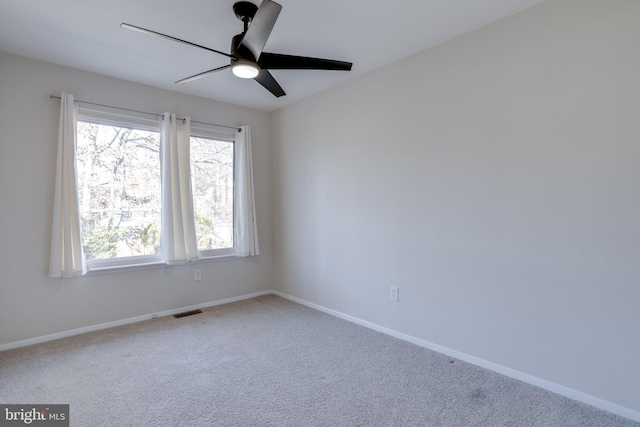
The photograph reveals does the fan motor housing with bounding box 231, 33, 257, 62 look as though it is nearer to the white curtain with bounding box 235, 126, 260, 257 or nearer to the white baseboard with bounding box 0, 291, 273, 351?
the white curtain with bounding box 235, 126, 260, 257

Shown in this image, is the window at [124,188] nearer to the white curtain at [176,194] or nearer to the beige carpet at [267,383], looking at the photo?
the white curtain at [176,194]

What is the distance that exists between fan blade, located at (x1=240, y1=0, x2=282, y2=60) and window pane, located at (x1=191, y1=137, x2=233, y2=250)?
2.09 m

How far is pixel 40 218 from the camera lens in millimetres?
2861

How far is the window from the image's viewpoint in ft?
10.3

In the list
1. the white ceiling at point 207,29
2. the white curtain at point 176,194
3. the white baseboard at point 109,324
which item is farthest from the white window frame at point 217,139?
the white ceiling at point 207,29

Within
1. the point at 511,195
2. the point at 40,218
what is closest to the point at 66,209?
the point at 40,218

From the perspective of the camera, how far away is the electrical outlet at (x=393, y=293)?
2.96m

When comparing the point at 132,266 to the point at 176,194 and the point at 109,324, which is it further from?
the point at 176,194

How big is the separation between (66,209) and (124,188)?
0.56 metres

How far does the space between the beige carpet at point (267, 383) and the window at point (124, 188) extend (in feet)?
2.78

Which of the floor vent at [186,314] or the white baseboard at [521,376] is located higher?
the floor vent at [186,314]

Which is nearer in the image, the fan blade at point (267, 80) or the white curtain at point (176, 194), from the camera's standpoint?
the fan blade at point (267, 80)

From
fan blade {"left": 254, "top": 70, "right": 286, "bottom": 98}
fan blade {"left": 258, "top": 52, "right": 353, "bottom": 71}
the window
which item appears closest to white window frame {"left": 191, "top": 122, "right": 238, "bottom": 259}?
the window

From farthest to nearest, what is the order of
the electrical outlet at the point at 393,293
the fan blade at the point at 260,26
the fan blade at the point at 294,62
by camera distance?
the electrical outlet at the point at 393,293 < the fan blade at the point at 294,62 < the fan blade at the point at 260,26
